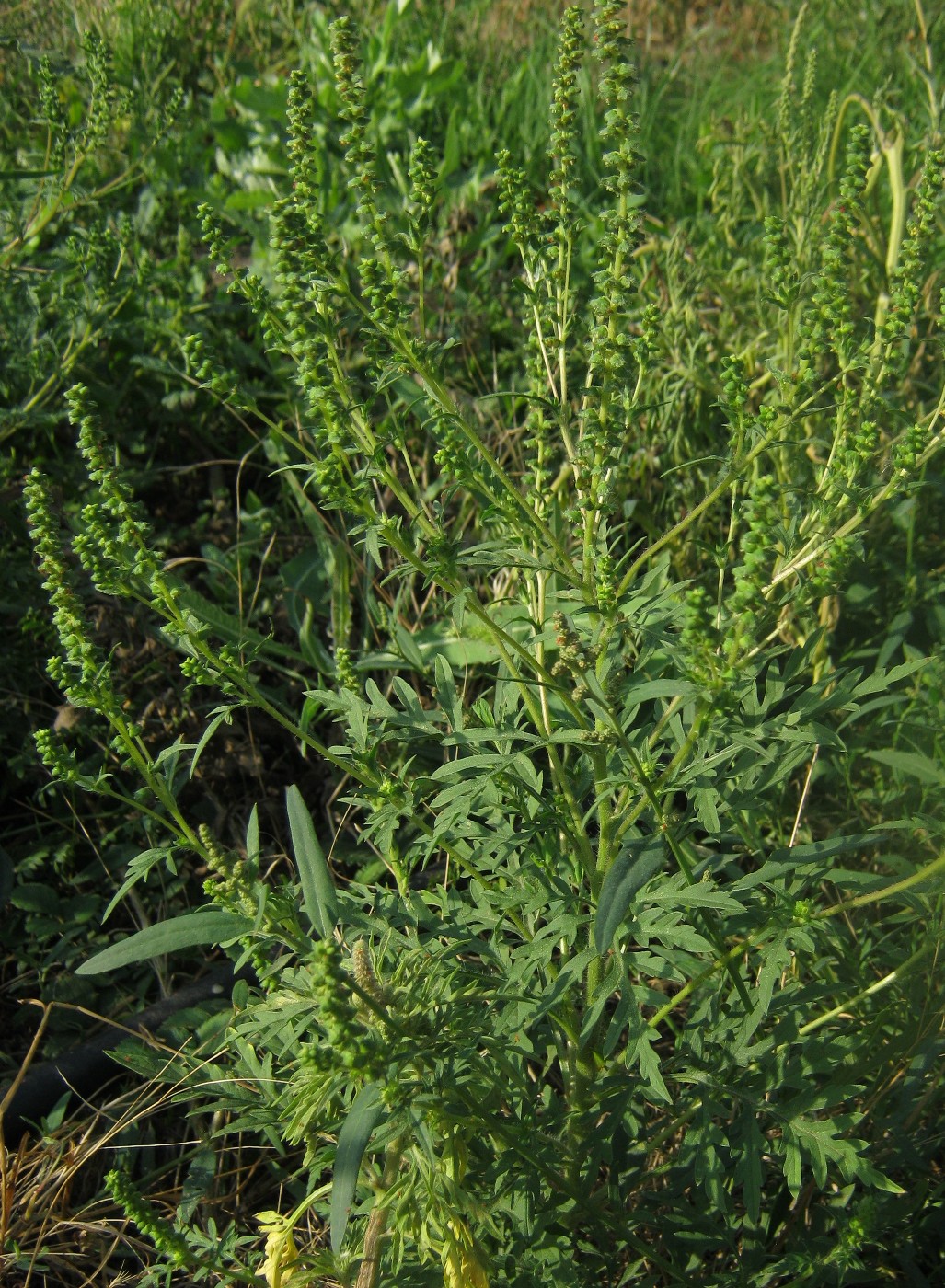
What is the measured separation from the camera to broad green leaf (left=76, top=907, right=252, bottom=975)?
1636 mm

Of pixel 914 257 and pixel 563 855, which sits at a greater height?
pixel 914 257

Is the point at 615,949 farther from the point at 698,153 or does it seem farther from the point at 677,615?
the point at 698,153

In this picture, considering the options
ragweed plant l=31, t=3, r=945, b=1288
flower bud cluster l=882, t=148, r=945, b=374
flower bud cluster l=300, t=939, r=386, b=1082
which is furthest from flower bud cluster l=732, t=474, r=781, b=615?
flower bud cluster l=300, t=939, r=386, b=1082

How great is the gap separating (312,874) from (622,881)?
1.53ft

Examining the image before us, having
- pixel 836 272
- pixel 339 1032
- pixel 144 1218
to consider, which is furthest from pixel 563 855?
pixel 836 272

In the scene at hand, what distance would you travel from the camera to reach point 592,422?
1.79 metres

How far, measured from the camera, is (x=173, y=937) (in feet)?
5.43

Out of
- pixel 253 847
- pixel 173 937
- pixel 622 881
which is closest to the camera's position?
pixel 622 881

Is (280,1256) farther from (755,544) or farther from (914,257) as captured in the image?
(914,257)

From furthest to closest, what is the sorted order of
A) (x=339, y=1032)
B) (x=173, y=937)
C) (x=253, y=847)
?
(x=253, y=847), (x=173, y=937), (x=339, y=1032)

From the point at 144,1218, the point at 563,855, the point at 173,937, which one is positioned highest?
the point at 173,937

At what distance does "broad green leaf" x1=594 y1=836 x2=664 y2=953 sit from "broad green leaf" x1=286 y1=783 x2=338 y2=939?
0.39 m

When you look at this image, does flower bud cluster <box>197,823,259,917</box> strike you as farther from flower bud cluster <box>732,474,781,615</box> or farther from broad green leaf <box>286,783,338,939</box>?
flower bud cluster <box>732,474,781,615</box>

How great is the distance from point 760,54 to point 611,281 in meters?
4.91
